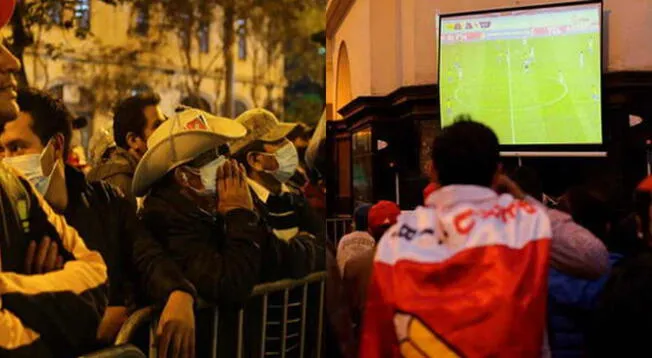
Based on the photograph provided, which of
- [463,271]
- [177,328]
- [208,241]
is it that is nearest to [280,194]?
[208,241]

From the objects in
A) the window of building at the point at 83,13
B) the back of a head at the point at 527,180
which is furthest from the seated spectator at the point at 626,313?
the window of building at the point at 83,13

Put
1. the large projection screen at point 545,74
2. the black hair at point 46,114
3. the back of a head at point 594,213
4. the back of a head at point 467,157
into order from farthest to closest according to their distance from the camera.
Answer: the large projection screen at point 545,74 → the back of a head at point 594,213 → the back of a head at point 467,157 → the black hair at point 46,114

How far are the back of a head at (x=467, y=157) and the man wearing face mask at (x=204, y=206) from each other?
0.60m

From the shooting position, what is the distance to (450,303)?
212cm

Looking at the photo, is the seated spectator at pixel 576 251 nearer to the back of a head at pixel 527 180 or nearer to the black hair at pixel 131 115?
the back of a head at pixel 527 180

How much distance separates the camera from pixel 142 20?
2182 millimetres

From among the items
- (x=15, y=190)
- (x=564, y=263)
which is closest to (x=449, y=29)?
(x=564, y=263)

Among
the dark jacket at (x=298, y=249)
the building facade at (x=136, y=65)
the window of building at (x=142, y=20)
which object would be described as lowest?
the dark jacket at (x=298, y=249)

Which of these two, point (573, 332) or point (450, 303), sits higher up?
point (450, 303)

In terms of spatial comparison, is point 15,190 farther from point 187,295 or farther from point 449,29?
point 449,29

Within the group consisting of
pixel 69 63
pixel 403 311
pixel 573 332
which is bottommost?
pixel 573 332

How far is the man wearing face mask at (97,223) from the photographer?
1.98m

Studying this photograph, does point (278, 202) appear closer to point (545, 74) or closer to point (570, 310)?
point (570, 310)

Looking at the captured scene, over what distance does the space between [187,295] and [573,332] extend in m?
1.36
